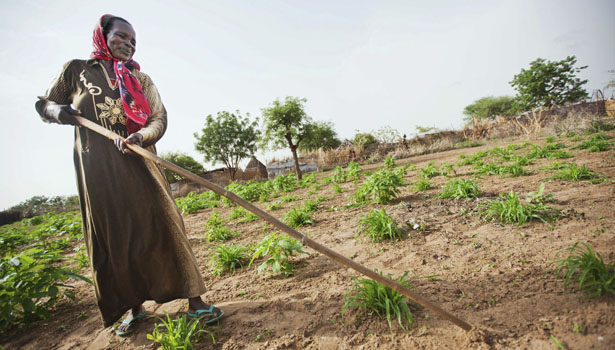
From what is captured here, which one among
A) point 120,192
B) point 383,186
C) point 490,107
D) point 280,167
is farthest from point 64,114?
point 490,107

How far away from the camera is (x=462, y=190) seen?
3.94m

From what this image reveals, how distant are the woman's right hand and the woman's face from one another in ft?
1.80

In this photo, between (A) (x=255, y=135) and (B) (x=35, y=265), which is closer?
(B) (x=35, y=265)

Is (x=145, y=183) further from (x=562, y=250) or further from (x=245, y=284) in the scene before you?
(x=562, y=250)

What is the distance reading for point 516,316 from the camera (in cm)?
147

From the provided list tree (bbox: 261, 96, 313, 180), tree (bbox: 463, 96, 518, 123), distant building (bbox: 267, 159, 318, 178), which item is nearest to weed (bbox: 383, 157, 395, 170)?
tree (bbox: 261, 96, 313, 180)

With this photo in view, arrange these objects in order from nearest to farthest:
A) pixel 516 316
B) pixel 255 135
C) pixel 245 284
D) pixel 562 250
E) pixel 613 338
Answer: pixel 613 338, pixel 516 316, pixel 562 250, pixel 245 284, pixel 255 135

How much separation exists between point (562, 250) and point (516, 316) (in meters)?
1.01

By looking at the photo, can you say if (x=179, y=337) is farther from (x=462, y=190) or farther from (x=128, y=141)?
(x=462, y=190)

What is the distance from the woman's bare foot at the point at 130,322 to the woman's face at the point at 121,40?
218 centimetres

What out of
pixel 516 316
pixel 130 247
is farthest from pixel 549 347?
pixel 130 247

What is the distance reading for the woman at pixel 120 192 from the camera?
70.9 inches

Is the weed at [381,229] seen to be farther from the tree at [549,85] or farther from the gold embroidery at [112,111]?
the tree at [549,85]

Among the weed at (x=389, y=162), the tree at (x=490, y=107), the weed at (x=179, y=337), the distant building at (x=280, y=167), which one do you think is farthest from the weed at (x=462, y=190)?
the tree at (x=490, y=107)
